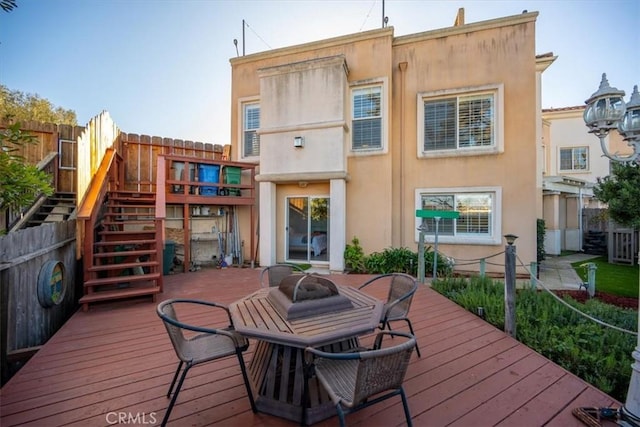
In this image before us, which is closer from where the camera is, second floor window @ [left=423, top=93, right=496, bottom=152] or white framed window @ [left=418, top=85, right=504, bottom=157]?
white framed window @ [left=418, top=85, right=504, bottom=157]

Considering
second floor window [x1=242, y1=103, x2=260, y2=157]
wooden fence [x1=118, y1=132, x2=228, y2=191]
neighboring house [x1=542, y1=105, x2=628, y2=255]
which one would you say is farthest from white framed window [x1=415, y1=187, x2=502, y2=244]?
neighboring house [x1=542, y1=105, x2=628, y2=255]

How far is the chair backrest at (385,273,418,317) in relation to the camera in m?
3.16

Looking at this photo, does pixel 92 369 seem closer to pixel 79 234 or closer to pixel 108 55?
pixel 79 234

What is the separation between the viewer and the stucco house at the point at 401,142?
7441mm

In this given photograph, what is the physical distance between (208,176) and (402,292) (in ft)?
21.6

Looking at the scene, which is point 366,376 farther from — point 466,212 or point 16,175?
point 466,212

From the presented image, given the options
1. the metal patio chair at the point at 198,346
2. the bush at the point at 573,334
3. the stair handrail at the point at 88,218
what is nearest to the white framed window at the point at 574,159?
the bush at the point at 573,334

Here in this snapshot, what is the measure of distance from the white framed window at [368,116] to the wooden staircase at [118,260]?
18.6 feet

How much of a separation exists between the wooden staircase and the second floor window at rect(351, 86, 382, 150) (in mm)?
5706

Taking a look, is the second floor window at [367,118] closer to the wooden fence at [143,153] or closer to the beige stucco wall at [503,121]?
the beige stucco wall at [503,121]

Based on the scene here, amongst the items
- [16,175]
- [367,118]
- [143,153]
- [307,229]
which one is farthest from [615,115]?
[143,153]

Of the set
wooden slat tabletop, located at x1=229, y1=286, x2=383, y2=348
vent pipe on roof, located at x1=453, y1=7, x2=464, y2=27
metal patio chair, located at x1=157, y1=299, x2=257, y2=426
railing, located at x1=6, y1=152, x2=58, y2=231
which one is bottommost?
metal patio chair, located at x1=157, y1=299, x2=257, y2=426

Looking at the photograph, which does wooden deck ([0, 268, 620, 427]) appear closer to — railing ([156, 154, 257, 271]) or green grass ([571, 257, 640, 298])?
railing ([156, 154, 257, 271])

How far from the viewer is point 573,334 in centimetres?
371
